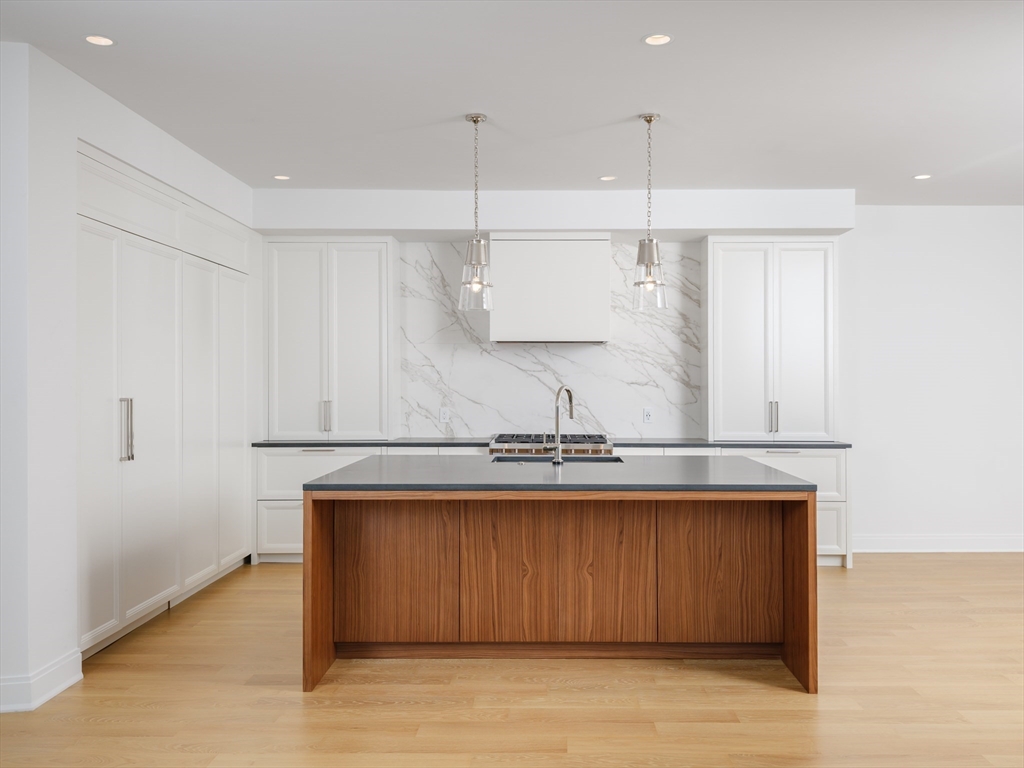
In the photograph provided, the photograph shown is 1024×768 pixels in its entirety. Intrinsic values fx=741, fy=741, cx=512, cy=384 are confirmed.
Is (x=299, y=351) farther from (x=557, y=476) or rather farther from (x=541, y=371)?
(x=557, y=476)

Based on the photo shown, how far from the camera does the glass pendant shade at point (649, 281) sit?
137 inches

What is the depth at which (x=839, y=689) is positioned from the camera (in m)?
3.03

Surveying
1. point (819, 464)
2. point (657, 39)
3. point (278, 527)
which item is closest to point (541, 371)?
point (819, 464)

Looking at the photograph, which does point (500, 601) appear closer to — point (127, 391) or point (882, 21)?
point (127, 391)

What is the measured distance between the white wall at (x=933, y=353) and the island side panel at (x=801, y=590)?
2815mm

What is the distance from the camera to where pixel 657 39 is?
2.88 metres

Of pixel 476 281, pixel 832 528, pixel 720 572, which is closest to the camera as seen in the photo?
pixel 720 572

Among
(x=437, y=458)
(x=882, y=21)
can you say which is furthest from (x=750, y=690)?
(x=882, y=21)

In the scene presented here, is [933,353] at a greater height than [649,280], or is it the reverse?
[649,280]

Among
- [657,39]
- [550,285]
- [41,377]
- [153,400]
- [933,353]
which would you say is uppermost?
[657,39]

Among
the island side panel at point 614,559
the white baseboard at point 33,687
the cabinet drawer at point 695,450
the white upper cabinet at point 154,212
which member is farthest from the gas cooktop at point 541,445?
the white baseboard at point 33,687

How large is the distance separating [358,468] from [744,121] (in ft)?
8.58

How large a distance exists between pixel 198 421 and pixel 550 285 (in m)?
2.52

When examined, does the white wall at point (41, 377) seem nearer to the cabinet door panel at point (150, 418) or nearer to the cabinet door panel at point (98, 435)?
the cabinet door panel at point (98, 435)
